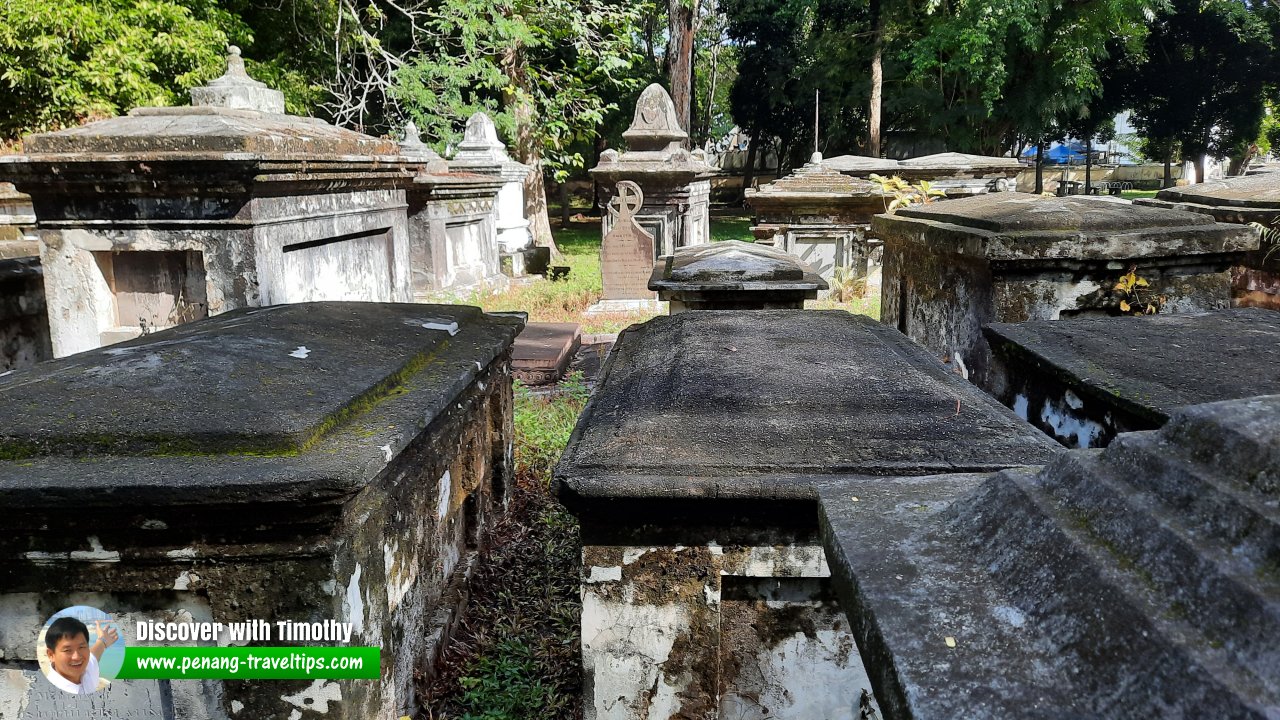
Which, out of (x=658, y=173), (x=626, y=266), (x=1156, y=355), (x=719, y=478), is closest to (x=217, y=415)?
(x=719, y=478)

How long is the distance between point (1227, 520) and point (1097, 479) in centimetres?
19

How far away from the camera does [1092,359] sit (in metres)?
2.56

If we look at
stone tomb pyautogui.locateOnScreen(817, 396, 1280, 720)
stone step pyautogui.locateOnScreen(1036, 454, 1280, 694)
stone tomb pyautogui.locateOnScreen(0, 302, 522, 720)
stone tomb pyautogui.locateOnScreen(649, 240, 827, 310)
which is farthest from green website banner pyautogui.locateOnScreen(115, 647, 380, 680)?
stone tomb pyautogui.locateOnScreen(649, 240, 827, 310)

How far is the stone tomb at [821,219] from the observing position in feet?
31.5

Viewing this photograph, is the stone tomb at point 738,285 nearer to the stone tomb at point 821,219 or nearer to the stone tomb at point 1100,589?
the stone tomb at point 1100,589

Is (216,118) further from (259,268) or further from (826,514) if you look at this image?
(826,514)

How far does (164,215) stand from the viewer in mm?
4020

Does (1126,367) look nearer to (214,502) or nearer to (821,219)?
(214,502)

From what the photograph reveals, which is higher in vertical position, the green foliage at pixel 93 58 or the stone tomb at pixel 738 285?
the green foliage at pixel 93 58

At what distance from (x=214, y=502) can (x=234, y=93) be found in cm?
387

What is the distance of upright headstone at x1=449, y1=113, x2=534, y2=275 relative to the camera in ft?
40.8

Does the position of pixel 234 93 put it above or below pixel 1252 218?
above

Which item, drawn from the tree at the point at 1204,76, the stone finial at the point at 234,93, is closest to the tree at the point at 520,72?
the stone finial at the point at 234,93

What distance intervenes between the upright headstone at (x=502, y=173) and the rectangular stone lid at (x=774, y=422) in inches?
391
